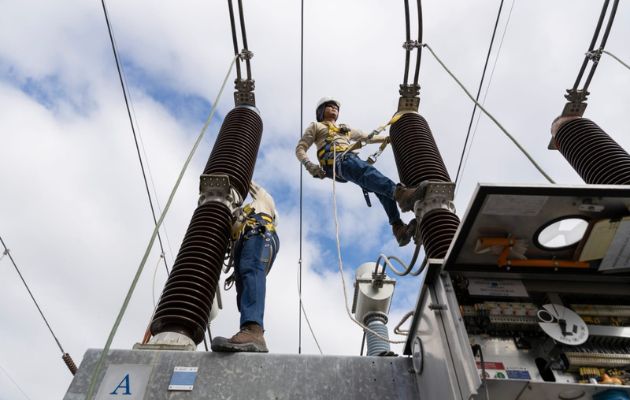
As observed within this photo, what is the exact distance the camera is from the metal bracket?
482 cm

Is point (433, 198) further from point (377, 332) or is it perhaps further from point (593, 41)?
point (593, 41)

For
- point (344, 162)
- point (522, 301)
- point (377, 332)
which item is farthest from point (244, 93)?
point (522, 301)

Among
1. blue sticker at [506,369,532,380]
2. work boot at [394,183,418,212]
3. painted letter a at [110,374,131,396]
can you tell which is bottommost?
blue sticker at [506,369,532,380]

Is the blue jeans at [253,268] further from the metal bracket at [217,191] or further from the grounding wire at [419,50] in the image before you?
the grounding wire at [419,50]

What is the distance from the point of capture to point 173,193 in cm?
321

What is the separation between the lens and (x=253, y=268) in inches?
159

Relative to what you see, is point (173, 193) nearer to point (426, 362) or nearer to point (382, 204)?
point (426, 362)

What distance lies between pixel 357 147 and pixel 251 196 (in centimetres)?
159

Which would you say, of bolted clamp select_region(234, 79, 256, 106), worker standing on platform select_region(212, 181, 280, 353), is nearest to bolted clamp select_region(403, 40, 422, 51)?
bolted clamp select_region(234, 79, 256, 106)

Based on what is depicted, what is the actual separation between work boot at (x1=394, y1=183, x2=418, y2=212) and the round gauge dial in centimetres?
264

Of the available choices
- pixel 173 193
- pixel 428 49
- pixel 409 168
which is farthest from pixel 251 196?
pixel 428 49

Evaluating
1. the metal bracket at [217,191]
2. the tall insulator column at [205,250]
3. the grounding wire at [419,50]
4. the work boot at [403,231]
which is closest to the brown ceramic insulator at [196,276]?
the tall insulator column at [205,250]

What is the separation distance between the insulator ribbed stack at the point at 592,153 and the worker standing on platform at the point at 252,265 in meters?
4.17

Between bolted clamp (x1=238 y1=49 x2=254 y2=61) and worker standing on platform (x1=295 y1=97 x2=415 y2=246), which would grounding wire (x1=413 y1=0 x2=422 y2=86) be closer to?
worker standing on platform (x1=295 y1=97 x2=415 y2=246)
